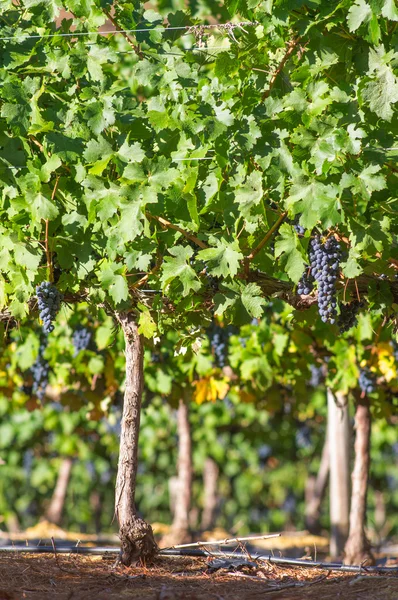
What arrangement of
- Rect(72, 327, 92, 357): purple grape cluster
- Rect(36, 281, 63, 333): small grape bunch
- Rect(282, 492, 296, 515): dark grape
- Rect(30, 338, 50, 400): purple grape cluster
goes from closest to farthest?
1. Rect(36, 281, 63, 333): small grape bunch
2. Rect(72, 327, 92, 357): purple grape cluster
3. Rect(30, 338, 50, 400): purple grape cluster
4. Rect(282, 492, 296, 515): dark grape

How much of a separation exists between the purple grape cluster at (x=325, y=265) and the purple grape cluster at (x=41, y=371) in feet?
14.8

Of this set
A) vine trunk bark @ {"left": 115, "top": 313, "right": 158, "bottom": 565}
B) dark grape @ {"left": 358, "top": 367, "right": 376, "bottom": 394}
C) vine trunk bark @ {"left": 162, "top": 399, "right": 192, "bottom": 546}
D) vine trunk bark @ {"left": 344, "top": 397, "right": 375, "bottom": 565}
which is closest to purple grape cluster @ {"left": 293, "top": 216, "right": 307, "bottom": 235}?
vine trunk bark @ {"left": 115, "top": 313, "right": 158, "bottom": 565}

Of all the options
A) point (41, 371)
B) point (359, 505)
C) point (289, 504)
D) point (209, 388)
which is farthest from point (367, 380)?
point (289, 504)

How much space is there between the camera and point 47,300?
4441 mm

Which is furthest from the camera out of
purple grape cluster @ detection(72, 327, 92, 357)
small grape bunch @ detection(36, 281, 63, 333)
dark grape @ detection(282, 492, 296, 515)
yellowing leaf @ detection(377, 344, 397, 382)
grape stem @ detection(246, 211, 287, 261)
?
dark grape @ detection(282, 492, 296, 515)

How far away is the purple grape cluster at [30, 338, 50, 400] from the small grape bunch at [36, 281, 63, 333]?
3704 millimetres

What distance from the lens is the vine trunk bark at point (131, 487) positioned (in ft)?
15.0

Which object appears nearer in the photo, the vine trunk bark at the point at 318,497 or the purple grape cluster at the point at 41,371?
the purple grape cluster at the point at 41,371

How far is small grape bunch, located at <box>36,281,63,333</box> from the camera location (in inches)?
174

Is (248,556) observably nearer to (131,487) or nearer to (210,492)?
(131,487)

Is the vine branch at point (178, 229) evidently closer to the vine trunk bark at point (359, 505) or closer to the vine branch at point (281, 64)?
the vine branch at point (281, 64)

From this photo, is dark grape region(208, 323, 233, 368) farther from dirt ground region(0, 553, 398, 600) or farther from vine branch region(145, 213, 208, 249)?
vine branch region(145, 213, 208, 249)

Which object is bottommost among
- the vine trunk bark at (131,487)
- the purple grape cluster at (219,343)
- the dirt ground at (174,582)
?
the dirt ground at (174,582)

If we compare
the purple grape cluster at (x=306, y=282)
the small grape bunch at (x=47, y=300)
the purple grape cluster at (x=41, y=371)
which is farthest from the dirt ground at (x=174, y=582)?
the purple grape cluster at (x=41, y=371)
